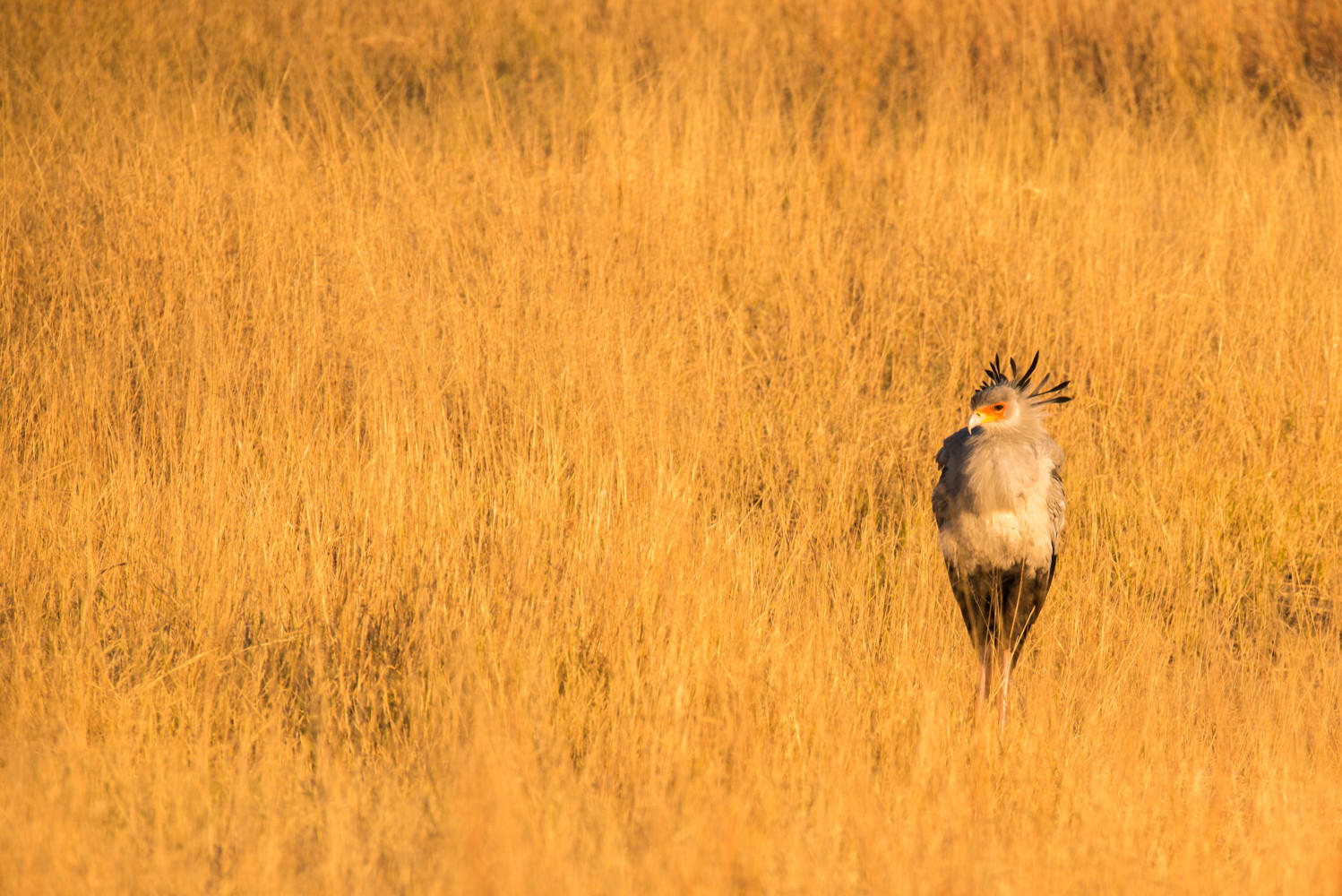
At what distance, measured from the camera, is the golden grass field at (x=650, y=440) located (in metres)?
2.42

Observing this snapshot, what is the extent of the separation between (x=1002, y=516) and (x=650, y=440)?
4.37 feet

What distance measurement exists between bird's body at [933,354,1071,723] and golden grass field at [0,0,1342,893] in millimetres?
221

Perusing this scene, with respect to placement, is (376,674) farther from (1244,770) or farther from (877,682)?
(1244,770)

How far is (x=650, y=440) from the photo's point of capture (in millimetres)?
4047

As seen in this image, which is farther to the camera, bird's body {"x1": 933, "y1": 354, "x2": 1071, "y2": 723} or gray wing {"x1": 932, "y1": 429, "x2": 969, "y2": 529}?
gray wing {"x1": 932, "y1": 429, "x2": 969, "y2": 529}

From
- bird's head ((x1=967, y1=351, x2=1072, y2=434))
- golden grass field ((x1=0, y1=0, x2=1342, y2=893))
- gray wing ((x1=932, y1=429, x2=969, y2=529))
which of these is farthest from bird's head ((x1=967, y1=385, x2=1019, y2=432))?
golden grass field ((x1=0, y1=0, x2=1342, y2=893))

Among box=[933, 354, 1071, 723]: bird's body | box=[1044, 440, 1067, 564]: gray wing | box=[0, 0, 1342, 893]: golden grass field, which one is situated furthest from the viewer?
box=[1044, 440, 1067, 564]: gray wing

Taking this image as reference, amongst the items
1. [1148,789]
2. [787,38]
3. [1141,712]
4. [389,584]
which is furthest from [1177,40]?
[389,584]

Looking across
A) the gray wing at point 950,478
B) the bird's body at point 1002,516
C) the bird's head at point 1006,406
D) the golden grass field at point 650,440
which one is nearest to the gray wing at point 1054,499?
the bird's body at point 1002,516

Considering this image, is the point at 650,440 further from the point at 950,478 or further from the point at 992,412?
the point at 992,412

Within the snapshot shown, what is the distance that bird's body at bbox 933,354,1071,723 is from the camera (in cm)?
321

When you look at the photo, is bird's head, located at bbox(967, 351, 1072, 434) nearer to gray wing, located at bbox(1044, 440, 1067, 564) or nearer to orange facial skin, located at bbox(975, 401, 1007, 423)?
orange facial skin, located at bbox(975, 401, 1007, 423)

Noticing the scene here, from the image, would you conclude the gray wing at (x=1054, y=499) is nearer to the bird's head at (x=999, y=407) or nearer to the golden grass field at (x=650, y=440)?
the bird's head at (x=999, y=407)

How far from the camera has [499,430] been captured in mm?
4250
